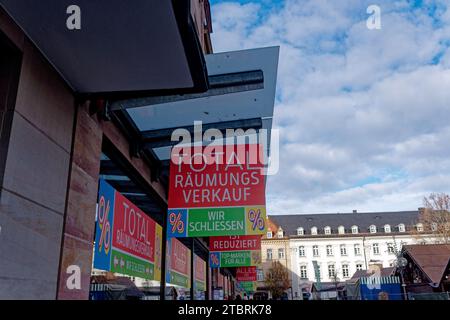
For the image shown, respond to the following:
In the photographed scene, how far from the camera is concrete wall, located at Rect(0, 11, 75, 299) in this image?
9.54ft

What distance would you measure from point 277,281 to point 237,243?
48.4 m

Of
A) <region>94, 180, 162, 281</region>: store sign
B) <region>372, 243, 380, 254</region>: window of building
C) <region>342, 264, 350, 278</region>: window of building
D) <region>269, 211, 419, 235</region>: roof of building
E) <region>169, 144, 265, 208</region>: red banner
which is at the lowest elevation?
<region>94, 180, 162, 281</region>: store sign

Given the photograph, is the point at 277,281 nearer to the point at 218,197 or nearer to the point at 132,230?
the point at 132,230

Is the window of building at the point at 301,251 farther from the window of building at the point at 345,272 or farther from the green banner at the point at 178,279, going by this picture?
the green banner at the point at 178,279

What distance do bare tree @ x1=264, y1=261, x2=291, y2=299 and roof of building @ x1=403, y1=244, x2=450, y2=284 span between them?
30.3 meters

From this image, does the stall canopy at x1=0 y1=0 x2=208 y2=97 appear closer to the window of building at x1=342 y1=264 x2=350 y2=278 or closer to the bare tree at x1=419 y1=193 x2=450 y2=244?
the bare tree at x1=419 y1=193 x2=450 y2=244

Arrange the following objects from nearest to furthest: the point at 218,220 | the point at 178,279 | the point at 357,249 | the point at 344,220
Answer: the point at 218,220 < the point at 178,279 < the point at 357,249 < the point at 344,220

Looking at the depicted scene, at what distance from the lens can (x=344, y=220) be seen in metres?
72.1

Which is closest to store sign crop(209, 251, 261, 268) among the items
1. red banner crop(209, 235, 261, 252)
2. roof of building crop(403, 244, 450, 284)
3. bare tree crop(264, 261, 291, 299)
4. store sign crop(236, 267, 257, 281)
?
red banner crop(209, 235, 261, 252)

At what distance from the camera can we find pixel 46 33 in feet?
10.4

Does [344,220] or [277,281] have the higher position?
[344,220]

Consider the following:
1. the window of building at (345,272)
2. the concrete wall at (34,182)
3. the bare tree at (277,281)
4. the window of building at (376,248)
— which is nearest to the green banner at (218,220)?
the concrete wall at (34,182)

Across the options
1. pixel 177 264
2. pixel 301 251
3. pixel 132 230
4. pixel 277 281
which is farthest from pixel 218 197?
pixel 301 251
